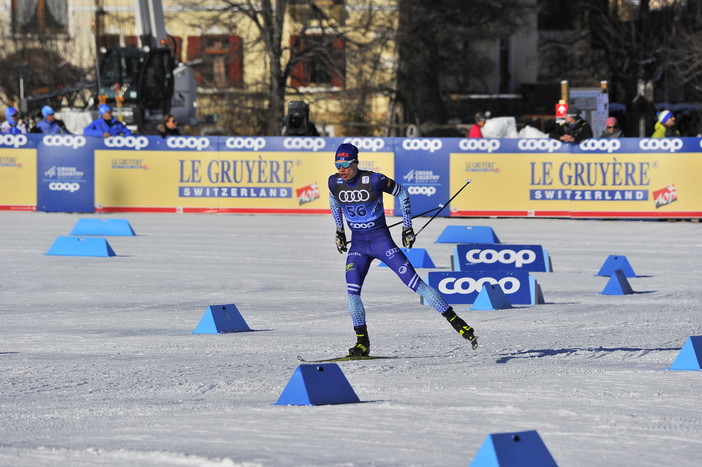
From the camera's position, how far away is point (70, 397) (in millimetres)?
9094

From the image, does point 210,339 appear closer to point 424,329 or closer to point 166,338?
point 166,338

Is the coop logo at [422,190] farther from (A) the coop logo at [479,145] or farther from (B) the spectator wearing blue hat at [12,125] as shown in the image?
(B) the spectator wearing blue hat at [12,125]

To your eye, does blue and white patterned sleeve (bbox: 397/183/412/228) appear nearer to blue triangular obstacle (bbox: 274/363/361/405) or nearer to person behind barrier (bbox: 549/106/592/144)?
blue triangular obstacle (bbox: 274/363/361/405)

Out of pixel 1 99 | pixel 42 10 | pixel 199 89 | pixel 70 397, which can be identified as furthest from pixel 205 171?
pixel 42 10

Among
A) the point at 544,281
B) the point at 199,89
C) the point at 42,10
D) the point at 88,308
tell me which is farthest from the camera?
the point at 42,10

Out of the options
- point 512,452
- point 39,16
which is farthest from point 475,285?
point 39,16

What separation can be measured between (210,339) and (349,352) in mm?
1724

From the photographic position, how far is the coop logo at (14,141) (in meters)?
→ 28.6

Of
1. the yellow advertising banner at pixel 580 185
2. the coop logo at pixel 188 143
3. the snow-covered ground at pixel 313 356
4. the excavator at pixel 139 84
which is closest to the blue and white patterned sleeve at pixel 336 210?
the snow-covered ground at pixel 313 356

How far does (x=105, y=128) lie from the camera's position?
2869 cm

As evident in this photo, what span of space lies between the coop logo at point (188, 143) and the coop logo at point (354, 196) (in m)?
17.3

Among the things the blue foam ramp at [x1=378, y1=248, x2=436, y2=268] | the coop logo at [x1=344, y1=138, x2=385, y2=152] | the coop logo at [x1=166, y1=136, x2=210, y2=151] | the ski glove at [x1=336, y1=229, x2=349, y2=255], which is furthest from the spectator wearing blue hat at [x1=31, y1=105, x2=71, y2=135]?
the ski glove at [x1=336, y1=229, x2=349, y2=255]

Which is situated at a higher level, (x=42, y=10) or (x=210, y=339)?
(x=42, y=10)

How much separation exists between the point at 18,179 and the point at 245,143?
15.6ft
